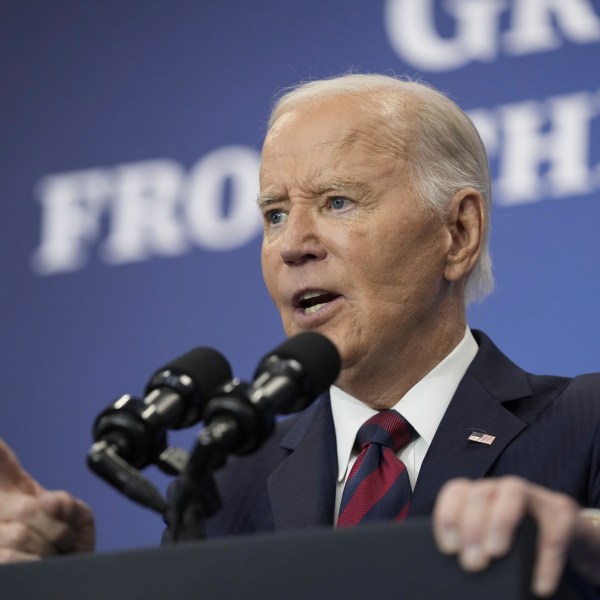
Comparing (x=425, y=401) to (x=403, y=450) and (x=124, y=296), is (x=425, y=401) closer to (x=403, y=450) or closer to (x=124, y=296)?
(x=403, y=450)

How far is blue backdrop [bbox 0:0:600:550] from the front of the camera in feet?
9.37

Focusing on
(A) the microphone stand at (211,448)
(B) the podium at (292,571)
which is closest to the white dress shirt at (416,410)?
(A) the microphone stand at (211,448)

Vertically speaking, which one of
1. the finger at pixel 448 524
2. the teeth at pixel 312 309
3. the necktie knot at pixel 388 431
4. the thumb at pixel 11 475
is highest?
the finger at pixel 448 524

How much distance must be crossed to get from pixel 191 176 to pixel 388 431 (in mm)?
1343

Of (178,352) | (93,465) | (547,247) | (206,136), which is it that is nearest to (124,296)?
(178,352)

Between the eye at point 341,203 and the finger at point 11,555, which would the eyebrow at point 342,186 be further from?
the finger at point 11,555

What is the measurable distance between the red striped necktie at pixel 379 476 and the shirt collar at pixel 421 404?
0.09 feet

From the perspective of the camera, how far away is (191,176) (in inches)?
133

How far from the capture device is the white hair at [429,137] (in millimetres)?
2439

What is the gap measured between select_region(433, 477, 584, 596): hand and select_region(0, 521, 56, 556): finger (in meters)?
0.80

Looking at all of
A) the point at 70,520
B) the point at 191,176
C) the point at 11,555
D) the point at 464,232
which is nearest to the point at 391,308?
the point at 464,232

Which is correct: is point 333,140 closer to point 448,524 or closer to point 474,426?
point 474,426

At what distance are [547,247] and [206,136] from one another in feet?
3.43

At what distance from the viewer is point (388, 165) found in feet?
7.88
